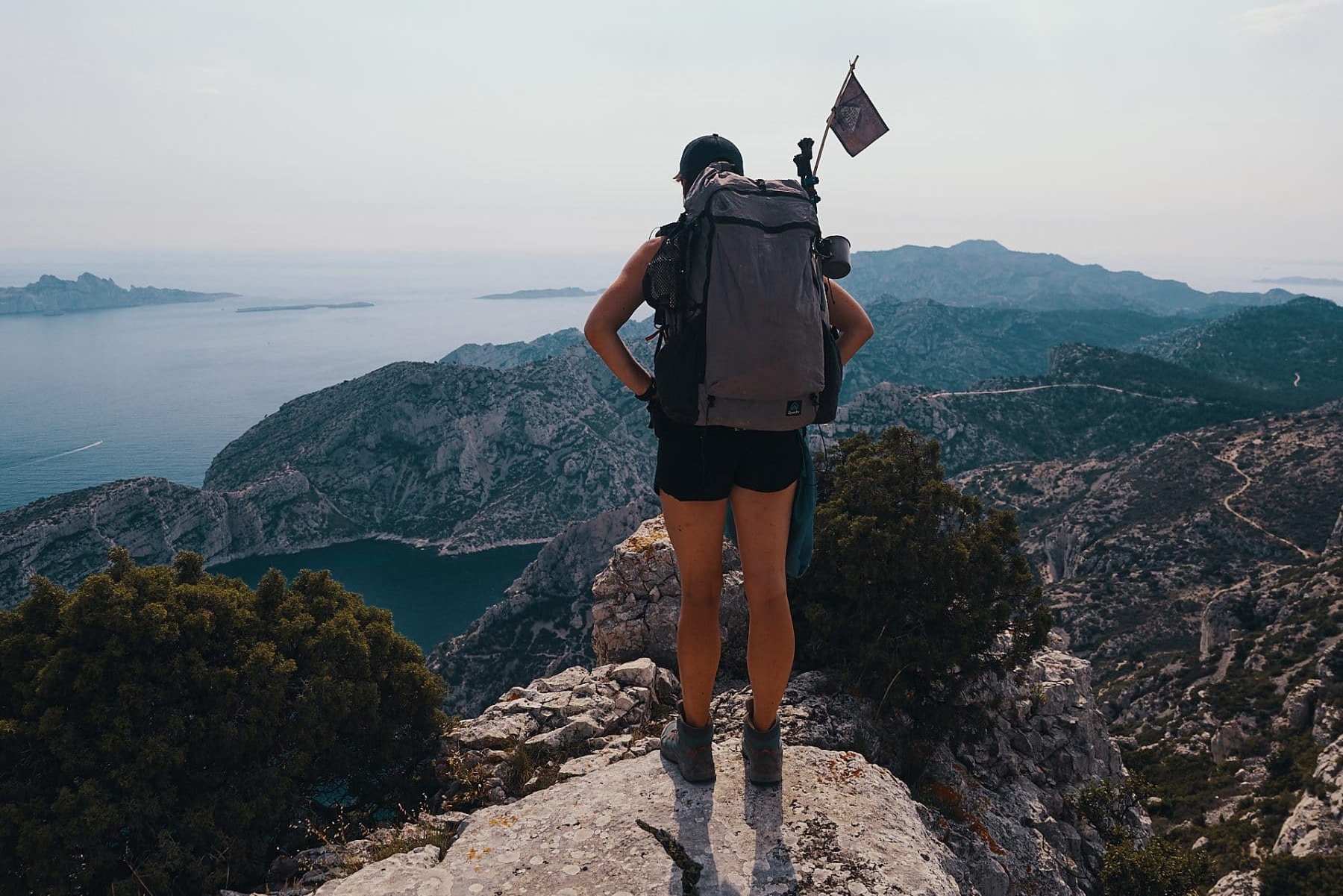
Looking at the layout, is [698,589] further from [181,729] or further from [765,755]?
[181,729]

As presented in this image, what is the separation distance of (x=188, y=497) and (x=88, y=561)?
1036 inches

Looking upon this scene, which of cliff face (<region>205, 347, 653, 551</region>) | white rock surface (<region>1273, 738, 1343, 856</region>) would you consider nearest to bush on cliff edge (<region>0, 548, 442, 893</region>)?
white rock surface (<region>1273, 738, 1343, 856</region>)

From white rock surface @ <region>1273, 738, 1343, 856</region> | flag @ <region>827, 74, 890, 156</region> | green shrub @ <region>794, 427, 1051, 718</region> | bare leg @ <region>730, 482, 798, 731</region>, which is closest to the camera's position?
bare leg @ <region>730, 482, 798, 731</region>

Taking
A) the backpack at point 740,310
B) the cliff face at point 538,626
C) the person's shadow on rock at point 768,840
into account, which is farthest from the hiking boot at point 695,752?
the cliff face at point 538,626

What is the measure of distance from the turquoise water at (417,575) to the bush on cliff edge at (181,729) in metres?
121

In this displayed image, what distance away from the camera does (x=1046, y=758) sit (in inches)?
386

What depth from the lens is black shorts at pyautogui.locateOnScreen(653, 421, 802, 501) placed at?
161 inches

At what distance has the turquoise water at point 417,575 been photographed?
12694 centimetres

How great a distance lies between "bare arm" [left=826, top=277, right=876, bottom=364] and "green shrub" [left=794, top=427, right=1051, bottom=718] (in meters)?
4.84

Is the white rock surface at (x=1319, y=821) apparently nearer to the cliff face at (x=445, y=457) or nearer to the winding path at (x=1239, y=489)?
the winding path at (x=1239, y=489)

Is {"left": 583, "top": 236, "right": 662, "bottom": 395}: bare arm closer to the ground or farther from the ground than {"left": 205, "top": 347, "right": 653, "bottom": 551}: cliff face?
farther from the ground

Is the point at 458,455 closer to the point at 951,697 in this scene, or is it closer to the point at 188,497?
the point at 188,497

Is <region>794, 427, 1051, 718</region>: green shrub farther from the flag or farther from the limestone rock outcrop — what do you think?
the flag

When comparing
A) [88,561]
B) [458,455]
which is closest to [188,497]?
[88,561]
